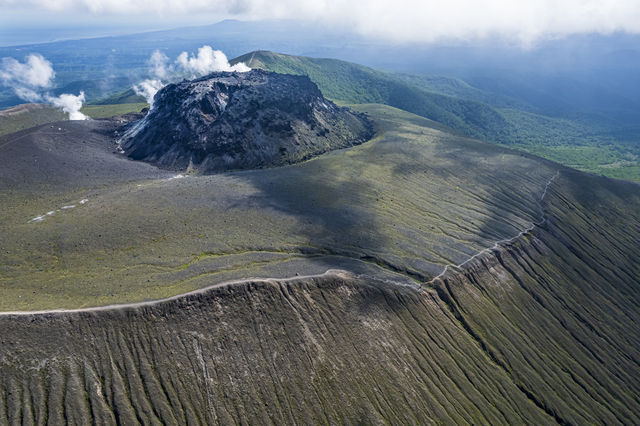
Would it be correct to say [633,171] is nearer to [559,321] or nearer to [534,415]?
[559,321]

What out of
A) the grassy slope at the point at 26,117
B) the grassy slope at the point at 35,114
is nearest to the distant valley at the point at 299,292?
the grassy slope at the point at 26,117

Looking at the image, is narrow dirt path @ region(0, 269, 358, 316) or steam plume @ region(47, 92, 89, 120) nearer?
narrow dirt path @ region(0, 269, 358, 316)

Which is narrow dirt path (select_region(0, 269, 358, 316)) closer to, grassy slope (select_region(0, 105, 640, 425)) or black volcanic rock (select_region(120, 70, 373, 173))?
grassy slope (select_region(0, 105, 640, 425))

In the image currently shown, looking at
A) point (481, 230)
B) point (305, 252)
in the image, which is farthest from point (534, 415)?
point (305, 252)

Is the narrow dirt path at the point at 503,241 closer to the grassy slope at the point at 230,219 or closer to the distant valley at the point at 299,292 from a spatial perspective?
the distant valley at the point at 299,292

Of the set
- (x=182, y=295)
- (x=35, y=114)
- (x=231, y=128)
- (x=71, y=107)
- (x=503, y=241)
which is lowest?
(x=503, y=241)

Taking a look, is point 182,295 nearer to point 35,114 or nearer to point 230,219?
point 230,219

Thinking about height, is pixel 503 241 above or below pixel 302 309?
above

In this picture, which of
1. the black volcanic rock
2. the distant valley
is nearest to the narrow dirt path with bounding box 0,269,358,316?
the distant valley

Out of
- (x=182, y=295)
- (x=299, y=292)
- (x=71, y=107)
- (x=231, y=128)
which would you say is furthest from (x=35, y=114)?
(x=299, y=292)
